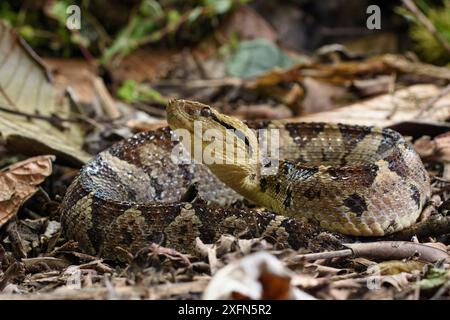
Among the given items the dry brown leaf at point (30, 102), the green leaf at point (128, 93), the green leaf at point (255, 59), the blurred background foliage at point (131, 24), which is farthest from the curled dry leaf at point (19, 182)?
the green leaf at point (255, 59)

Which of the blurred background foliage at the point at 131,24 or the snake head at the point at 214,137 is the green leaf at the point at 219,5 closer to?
the blurred background foliage at the point at 131,24

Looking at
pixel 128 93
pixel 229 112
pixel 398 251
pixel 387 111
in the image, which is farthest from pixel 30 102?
pixel 398 251

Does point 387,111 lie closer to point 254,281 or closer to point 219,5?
point 219,5

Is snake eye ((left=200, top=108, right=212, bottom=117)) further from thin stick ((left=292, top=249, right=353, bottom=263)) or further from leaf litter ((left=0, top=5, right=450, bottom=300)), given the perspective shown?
thin stick ((left=292, top=249, right=353, bottom=263))

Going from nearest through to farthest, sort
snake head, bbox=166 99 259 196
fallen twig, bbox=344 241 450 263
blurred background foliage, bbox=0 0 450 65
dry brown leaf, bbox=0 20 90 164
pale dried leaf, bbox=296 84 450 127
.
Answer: fallen twig, bbox=344 241 450 263, snake head, bbox=166 99 259 196, dry brown leaf, bbox=0 20 90 164, pale dried leaf, bbox=296 84 450 127, blurred background foliage, bbox=0 0 450 65

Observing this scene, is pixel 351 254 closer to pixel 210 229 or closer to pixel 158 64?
pixel 210 229

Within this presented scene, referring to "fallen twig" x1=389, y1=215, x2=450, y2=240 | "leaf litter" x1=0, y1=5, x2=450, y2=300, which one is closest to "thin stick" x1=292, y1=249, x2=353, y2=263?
"leaf litter" x1=0, y1=5, x2=450, y2=300
